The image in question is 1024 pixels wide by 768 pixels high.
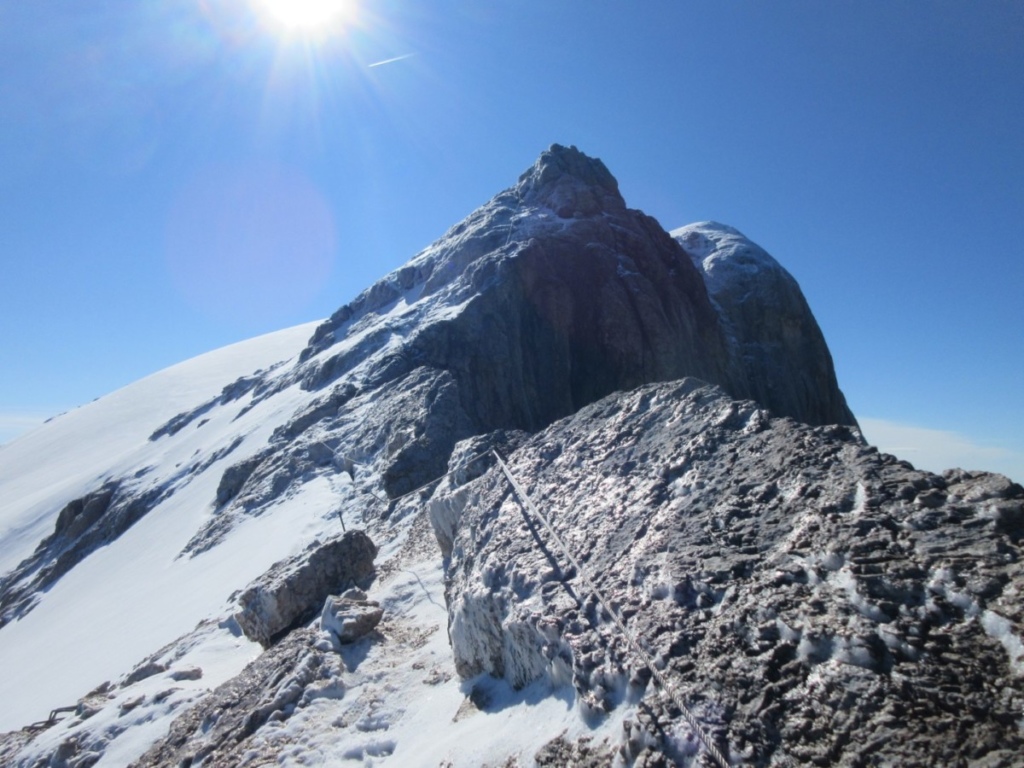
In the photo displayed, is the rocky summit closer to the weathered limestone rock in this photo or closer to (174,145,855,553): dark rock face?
the weathered limestone rock

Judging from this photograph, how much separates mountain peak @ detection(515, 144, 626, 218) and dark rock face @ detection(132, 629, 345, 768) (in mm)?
31729

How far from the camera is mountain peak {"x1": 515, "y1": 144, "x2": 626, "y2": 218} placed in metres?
36.4

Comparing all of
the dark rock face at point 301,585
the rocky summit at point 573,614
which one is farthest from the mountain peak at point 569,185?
the dark rock face at point 301,585

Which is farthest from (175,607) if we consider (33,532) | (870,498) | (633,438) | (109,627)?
(33,532)

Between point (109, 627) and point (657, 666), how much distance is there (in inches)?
725

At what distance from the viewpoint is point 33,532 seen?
38.3m

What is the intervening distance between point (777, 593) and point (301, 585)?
8294mm

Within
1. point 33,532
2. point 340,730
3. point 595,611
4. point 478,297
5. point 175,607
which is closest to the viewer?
point 595,611

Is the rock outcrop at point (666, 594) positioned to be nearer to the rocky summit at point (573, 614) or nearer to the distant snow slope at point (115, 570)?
the rocky summit at point (573, 614)

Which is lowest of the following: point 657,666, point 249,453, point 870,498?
point 657,666

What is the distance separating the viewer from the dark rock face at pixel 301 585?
983 cm

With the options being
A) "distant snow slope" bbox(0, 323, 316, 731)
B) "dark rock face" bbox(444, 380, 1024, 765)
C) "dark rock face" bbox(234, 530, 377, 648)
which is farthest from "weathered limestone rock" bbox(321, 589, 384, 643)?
"distant snow slope" bbox(0, 323, 316, 731)

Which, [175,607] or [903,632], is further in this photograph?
[175,607]

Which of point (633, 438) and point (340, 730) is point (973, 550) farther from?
point (340, 730)
